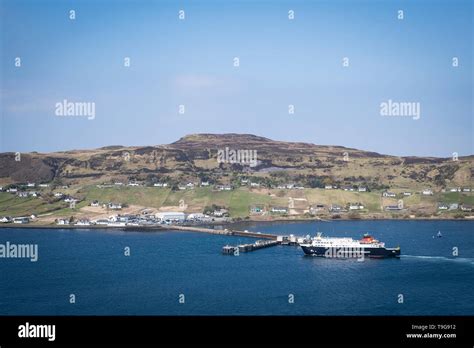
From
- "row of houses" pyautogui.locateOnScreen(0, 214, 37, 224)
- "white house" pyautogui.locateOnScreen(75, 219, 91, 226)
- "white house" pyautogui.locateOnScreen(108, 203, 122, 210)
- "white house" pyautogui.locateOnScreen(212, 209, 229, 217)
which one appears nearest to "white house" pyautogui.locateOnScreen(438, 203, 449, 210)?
"white house" pyautogui.locateOnScreen(212, 209, 229, 217)

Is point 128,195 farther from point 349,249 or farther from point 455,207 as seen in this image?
point 349,249

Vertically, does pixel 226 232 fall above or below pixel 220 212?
below

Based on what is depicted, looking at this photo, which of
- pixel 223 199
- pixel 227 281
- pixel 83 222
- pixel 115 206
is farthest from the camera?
pixel 223 199

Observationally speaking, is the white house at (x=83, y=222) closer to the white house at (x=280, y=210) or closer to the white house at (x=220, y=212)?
the white house at (x=220, y=212)

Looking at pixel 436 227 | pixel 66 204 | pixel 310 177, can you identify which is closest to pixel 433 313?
pixel 436 227

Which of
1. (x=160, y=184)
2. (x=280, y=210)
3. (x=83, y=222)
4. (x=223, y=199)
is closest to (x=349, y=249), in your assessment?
(x=280, y=210)

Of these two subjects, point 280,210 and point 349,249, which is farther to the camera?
point 280,210

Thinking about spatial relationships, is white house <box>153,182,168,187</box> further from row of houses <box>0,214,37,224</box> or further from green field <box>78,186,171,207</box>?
row of houses <box>0,214,37,224</box>
